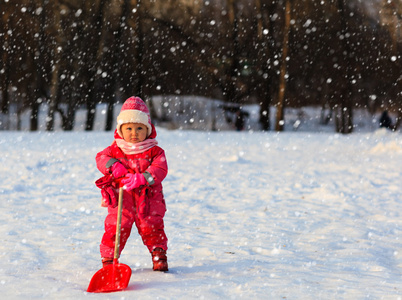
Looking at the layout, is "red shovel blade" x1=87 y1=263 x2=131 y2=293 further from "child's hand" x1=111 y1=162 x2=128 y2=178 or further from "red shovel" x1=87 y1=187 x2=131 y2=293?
"child's hand" x1=111 y1=162 x2=128 y2=178

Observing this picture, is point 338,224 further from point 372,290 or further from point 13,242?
point 13,242

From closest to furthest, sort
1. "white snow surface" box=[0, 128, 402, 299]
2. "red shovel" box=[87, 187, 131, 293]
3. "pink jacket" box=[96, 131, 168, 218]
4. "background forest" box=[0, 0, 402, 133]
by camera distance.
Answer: "red shovel" box=[87, 187, 131, 293]
"white snow surface" box=[0, 128, 402, 299]
"pink jacket" box=[96, 131, 168, 218]
"background forest" box=[0, 0, 402, 133]

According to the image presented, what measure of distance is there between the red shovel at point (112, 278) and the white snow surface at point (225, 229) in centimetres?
9

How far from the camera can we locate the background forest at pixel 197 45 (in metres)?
23.4

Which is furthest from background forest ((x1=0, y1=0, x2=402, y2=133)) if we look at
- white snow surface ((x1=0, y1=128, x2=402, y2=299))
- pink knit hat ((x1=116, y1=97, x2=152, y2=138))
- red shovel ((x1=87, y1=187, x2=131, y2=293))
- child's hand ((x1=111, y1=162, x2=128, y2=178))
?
red shovel ((x1=87, y1=187, x2=131, y2=293))

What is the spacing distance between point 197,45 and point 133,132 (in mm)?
23146

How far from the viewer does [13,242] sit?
4.90m

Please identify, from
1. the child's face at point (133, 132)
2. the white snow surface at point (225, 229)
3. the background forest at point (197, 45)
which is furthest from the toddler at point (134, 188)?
the background forest at point (197, 45)

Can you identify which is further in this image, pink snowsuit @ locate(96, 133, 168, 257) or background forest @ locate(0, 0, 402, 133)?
background forest @ locate(0, 0, 402, 133)

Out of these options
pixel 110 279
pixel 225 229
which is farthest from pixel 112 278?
pixel 225 229

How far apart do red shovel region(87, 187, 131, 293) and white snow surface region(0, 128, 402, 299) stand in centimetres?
9

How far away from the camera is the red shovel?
3527 millimetres

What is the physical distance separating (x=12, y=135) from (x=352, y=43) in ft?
57.1

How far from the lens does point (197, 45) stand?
87.0ft
